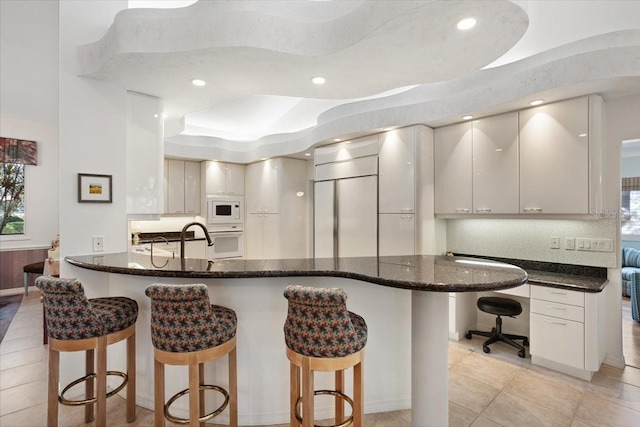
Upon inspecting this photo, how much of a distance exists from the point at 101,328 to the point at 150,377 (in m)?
0.62

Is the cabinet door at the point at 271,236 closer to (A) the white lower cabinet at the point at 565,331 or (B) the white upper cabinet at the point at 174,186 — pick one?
(B) the white upper cabinet at the point at 174,186

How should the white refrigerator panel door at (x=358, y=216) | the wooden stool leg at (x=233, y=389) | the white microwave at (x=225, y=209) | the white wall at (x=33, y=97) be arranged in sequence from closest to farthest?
the wooden stool leg at (x=233, y=389), the white wall at (x=33, y=97), the white refrigerator panel door at (x=358, y=216), the white microwave at (x=225, y=209)

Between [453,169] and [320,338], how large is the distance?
2.71 metres

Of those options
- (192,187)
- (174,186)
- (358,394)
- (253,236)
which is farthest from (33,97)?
(358,394)

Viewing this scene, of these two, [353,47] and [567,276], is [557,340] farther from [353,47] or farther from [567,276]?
[353,47]

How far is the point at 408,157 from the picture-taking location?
3.62m

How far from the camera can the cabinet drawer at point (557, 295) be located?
8.88ft

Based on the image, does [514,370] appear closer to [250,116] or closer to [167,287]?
[167,287]

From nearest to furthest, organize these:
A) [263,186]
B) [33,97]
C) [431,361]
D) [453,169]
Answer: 1. [431,361]
2. [453,169]
3. [33,97]
4. [263,186]

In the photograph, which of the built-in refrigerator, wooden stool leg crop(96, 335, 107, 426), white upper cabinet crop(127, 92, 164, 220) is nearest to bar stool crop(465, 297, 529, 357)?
the built-in refrigerator

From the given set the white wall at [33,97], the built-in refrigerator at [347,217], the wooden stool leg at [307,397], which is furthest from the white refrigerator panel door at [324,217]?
the white wall at [33,97]

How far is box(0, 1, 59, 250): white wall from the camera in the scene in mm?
3066

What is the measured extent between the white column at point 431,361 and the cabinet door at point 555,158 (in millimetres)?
1839

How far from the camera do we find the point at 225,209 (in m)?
5.95
